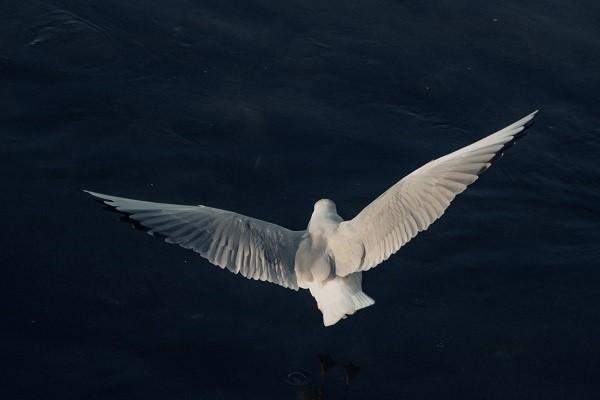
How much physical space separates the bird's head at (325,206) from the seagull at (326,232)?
0.13m

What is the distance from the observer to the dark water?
600 centimetres

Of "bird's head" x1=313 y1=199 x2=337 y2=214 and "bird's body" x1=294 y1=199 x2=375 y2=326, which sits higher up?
"bird's head" x1=313 y1=199 x2=337 y2=214

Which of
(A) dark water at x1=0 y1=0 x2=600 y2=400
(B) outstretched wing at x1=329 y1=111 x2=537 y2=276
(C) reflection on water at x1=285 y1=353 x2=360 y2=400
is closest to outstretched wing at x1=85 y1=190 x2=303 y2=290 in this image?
(A) dark water at x1=0 y1=0 x2=600 y2=400

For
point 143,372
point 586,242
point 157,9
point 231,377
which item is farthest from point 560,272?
point 157,9

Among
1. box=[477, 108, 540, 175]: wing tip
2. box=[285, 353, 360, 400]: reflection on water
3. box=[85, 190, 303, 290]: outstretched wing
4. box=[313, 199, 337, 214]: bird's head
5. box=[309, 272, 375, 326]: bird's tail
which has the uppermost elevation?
box=[477, 108, 540, 175]: wing tip

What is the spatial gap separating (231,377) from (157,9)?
154 inches

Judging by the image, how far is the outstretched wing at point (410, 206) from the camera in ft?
20.8

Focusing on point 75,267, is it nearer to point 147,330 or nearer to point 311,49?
point 147,330

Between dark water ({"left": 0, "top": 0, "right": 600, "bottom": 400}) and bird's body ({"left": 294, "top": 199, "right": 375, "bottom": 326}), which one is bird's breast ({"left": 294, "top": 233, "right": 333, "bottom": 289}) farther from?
dark water ({"left": 0, "top": 0, "right": 600, "bottom": 400})

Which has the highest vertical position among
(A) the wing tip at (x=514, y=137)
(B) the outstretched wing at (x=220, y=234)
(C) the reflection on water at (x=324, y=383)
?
(A) the wing tip at (x=514, y=137)

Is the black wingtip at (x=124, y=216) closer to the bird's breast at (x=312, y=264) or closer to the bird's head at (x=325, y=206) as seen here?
the bird's breast at (x=312, y=264)

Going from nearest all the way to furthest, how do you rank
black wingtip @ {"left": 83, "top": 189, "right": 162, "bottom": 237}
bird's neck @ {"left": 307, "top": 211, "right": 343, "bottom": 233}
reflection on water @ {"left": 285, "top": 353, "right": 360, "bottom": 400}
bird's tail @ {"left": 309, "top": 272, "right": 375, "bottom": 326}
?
reflection on water @ {"left": 285, "top": 353, "right": 360, "bottom": 400}, bird's tail @ {"left": 309, "top": 272, "right": 375, "bottom": 326}, black wingtip @ {"left": 83, "top": 189, "right": 162, "bottom": 237}, bird's neck @ {"left": 307, "top": 211, "right": 343, "bottom": 233}

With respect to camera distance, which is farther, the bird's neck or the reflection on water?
the bird's neck

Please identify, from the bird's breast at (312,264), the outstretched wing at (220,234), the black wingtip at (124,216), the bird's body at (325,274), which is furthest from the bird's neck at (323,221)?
the black wingtip at (124,216)
